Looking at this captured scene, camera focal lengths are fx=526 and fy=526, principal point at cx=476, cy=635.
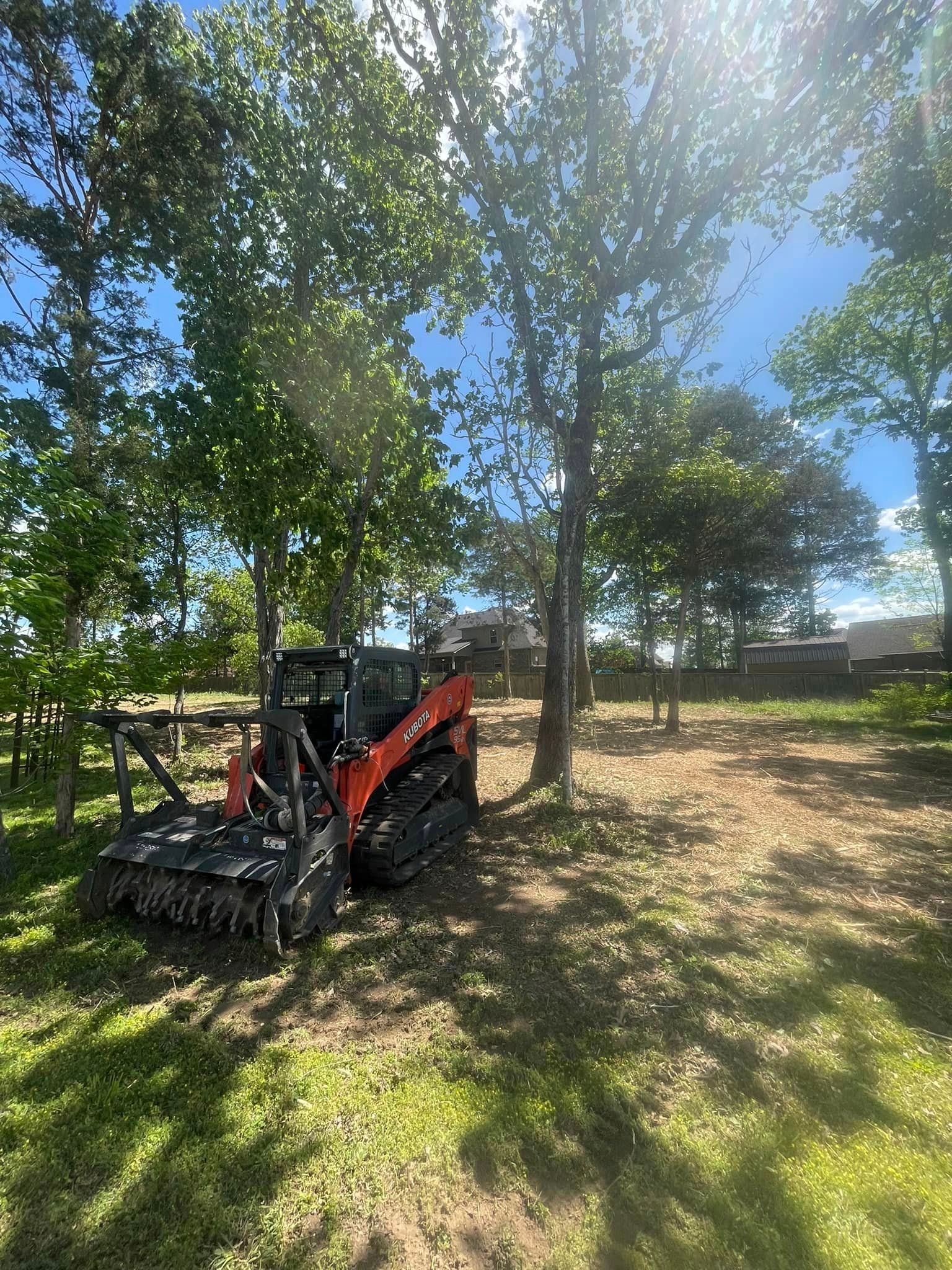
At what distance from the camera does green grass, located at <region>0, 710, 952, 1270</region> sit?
1931mm

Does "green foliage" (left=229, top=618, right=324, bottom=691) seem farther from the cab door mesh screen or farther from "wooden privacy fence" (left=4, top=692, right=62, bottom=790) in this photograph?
the cab door mesh screen

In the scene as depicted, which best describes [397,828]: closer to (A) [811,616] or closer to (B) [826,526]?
(B) [826,526]

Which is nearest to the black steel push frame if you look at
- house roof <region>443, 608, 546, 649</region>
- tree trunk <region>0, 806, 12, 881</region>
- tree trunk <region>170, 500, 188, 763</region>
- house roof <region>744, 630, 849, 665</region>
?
tree trunk <region>0, 806, 12, 881</region>

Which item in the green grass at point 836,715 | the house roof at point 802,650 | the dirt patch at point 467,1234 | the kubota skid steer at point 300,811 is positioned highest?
the house roof at point 802,650

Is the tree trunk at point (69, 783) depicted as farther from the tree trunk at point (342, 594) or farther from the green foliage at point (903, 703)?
the green foliage at point (903, 703)

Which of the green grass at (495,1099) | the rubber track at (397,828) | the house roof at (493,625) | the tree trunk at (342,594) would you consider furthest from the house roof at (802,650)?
the rubber track at (397,828)

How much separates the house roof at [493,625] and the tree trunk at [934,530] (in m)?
24.8

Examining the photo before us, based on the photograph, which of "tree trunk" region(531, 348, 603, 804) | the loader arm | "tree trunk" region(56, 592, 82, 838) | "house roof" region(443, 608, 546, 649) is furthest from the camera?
"house roof" region(443, 608, 546, 649)

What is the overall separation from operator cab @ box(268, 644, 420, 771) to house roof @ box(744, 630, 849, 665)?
3950cm

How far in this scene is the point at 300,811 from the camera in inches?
144

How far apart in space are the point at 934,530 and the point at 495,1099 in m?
19.4

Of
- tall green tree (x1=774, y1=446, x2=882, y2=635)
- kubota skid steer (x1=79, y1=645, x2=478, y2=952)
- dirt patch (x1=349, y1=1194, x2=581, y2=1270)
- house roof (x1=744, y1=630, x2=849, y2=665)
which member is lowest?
dirt patch (x1=349, y1=1194, x2=581, y2=1270)

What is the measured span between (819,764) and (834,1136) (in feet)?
32.1

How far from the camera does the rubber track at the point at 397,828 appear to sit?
Result: 4719 millimetres
